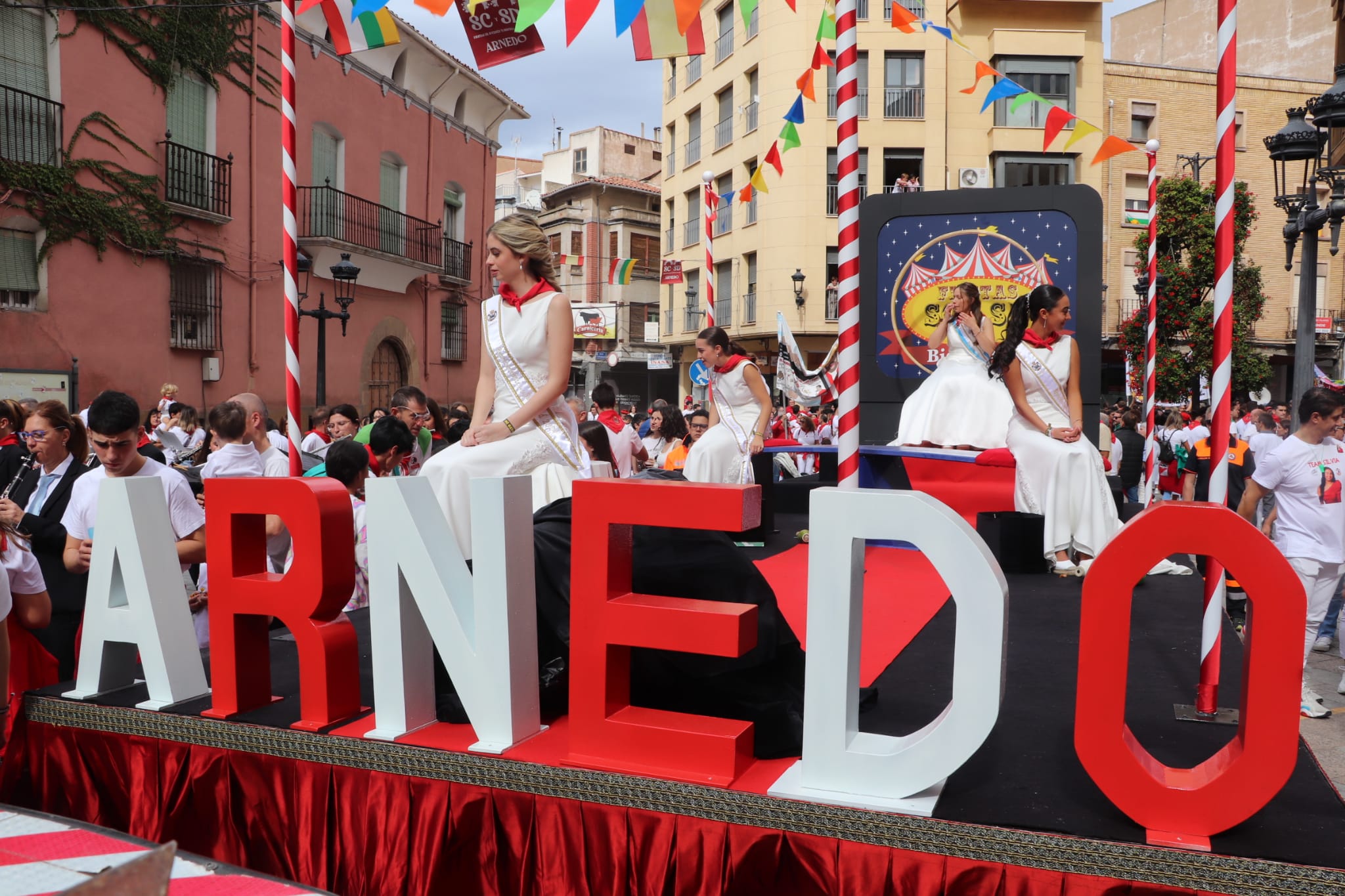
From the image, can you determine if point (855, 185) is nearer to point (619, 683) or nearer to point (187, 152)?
point (619, 683)

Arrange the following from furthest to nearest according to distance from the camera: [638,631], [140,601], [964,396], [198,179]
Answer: [198,179] → [964,396] → [140,601] → [638,631]

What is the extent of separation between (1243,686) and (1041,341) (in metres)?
3.84

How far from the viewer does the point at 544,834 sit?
262 cm

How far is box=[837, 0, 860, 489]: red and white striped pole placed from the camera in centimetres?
265

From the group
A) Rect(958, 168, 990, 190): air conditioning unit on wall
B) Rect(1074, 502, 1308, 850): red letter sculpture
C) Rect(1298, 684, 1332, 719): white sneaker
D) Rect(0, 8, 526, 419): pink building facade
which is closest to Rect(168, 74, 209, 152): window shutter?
Rect(0, 8, 526, 419): pink building facade

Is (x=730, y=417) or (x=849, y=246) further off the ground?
(x=849, y=246)

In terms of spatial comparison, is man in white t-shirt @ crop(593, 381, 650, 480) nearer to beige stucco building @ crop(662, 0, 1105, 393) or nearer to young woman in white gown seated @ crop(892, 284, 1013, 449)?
young woman in white gown seated @ crop(892, 284, 1013, 449)

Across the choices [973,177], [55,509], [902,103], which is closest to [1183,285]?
[973,177]

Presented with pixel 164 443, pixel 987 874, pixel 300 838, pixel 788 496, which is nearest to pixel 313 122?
pixel 164 443

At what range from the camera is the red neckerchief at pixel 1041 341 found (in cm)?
570

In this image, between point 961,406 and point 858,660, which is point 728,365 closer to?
point 961,406

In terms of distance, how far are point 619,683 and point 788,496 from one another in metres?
5.84

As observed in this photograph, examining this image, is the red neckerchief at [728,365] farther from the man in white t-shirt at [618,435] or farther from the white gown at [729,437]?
the man in white t-shirt at [618,435]

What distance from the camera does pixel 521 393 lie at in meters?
3.97
